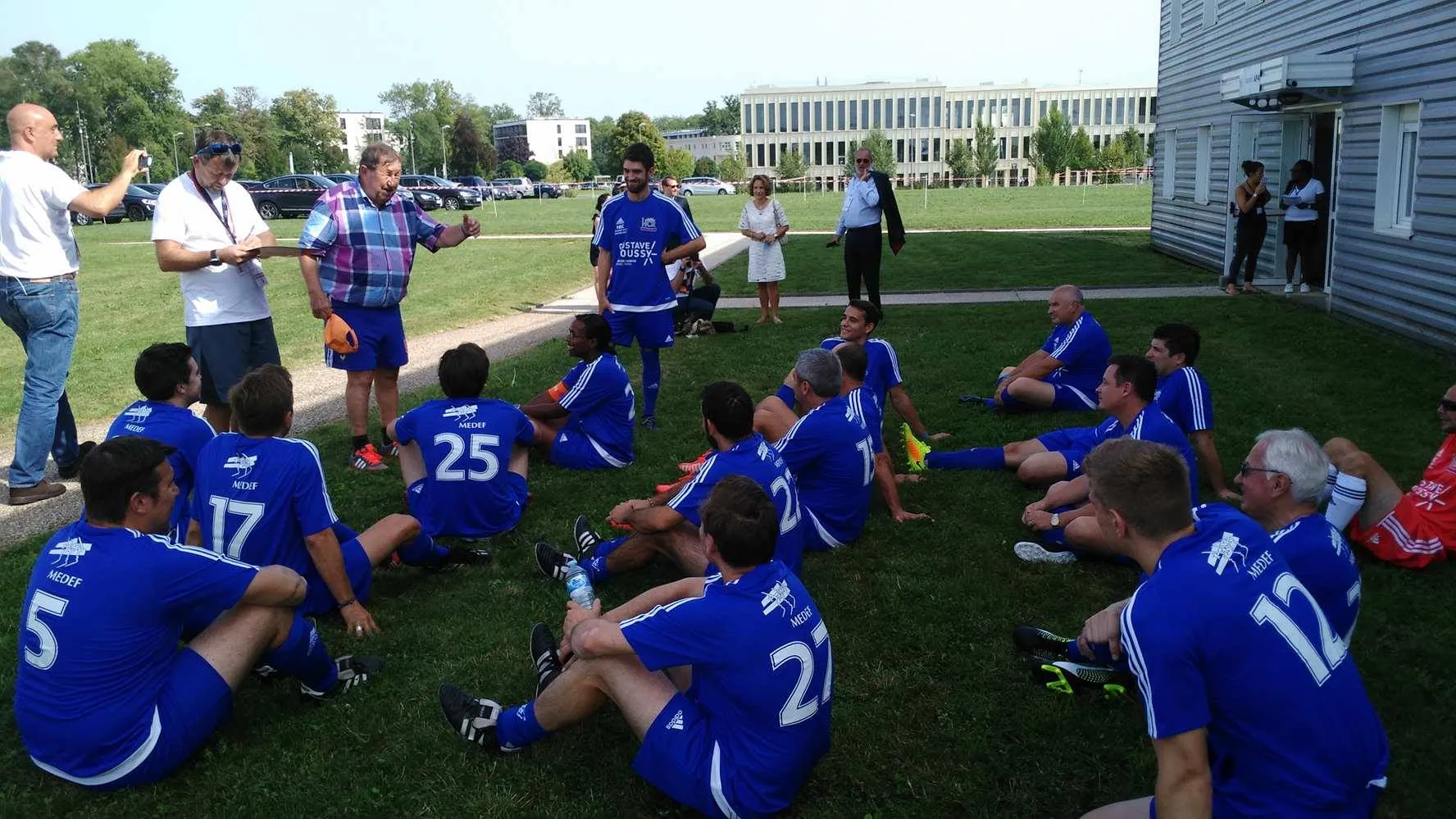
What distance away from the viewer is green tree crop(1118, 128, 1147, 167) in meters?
83.1

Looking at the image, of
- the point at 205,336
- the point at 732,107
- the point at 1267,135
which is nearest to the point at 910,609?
the point at 205,336

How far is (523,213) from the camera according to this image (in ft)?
149

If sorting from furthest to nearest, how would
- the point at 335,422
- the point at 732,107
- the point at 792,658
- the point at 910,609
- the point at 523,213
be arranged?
the point at 732,107, the point at 523,213, the point at 335,422, the point at 910,609, the point at 792,658

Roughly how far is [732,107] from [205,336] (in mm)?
175024

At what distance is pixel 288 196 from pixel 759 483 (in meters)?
42.5

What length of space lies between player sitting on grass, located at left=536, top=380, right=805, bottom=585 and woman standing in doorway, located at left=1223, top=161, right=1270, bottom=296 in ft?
39.7

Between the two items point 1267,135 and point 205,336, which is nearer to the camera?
point 205,336

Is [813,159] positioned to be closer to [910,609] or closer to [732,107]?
[732,107]

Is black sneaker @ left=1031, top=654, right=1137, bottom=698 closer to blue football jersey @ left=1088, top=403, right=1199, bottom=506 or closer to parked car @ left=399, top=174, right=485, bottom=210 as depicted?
blue football jersey @ left=1088, top=403, right=1199, bottom=506

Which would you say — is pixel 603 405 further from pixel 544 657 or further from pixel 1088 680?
pixel 1088 680

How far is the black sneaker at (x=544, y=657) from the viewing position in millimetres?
4086

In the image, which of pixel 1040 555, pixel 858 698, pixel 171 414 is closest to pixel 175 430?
pixel 171 414

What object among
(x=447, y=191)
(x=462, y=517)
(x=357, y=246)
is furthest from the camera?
(x=447, y=191)

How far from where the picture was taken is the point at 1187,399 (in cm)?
626
